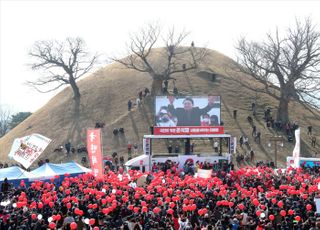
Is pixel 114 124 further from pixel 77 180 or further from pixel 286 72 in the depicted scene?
pixel 77 180

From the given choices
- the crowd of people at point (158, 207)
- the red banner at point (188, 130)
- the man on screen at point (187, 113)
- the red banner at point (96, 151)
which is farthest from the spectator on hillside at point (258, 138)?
the red banner at point (96, 151)

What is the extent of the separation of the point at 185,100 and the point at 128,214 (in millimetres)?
20938

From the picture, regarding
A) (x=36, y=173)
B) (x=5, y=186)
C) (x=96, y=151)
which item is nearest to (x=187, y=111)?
(x=36, y=173)

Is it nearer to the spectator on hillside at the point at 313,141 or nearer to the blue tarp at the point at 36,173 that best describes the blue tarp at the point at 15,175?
the blue tarp at the point at 36,173

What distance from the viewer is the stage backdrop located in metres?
35.8

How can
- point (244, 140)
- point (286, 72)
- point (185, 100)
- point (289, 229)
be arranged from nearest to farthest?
point (289, 229)
point (185, 100)
point (244, 140)
point (286, 72)

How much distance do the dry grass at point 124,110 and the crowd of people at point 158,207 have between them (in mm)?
24500

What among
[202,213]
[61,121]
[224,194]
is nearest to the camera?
[202,213]

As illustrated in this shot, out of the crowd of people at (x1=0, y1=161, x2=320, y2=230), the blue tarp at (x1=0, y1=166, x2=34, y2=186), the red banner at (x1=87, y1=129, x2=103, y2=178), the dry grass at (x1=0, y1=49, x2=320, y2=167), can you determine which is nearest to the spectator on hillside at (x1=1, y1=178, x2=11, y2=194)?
the crowd of people at (x1=0, y1=161, x2=320, y2=230)

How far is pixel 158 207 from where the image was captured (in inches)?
624

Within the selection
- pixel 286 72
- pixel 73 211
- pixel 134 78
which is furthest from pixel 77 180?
pixel 134 78

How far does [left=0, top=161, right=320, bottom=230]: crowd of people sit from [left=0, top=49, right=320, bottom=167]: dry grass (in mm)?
24500

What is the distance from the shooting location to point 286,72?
4900cm

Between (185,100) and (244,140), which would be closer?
(185,100)
